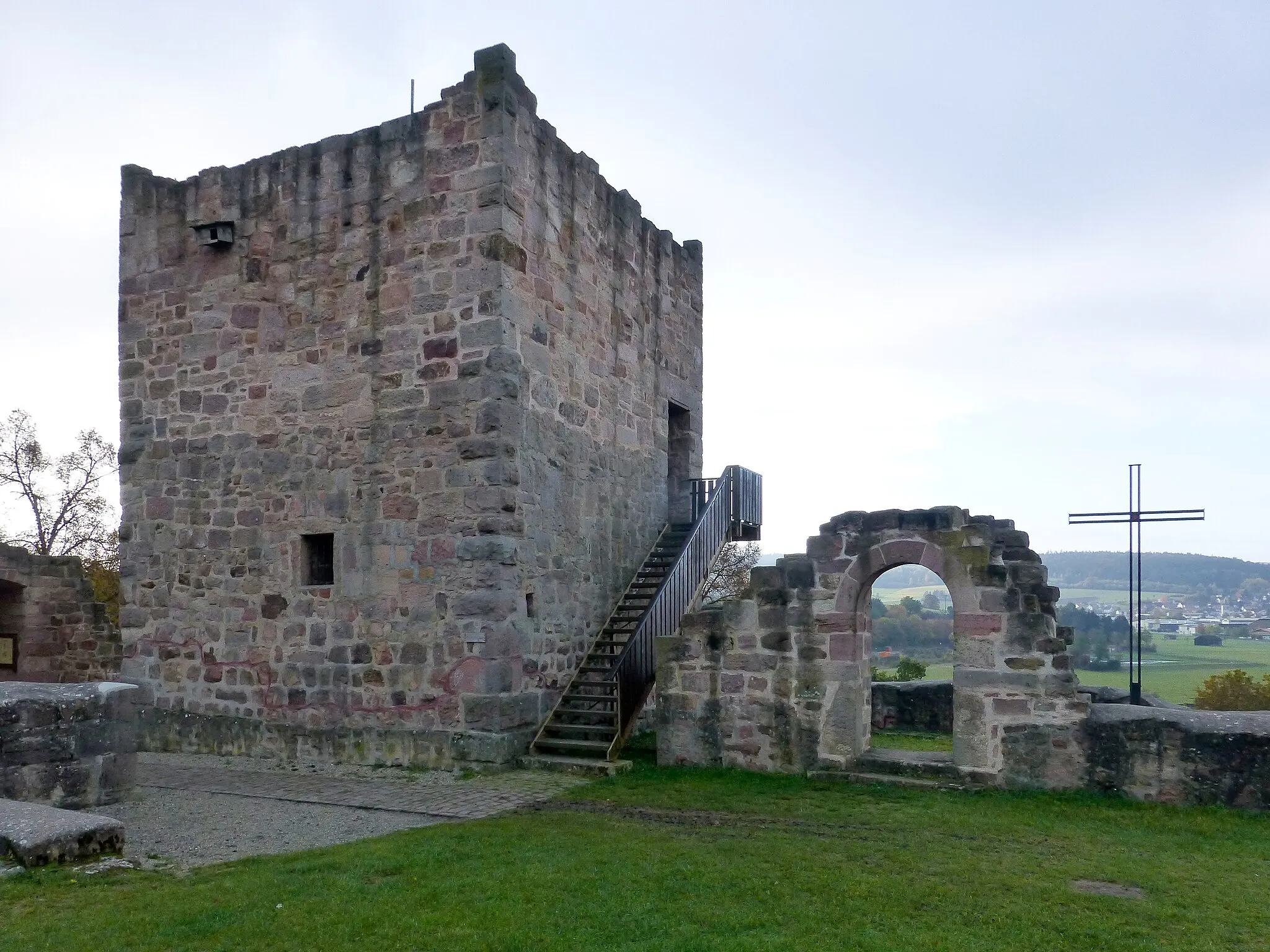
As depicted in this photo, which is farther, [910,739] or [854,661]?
[910,739]

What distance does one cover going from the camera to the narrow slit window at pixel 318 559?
34.6 ft

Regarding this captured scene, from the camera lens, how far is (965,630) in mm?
8555

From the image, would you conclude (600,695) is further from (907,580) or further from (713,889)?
(907,580)

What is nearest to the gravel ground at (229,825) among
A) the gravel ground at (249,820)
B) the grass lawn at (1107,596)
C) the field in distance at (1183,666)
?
the gravel ground at (249,820)

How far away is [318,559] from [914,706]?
23.4 feet

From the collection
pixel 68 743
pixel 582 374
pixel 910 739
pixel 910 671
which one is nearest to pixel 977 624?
pixel 910 739

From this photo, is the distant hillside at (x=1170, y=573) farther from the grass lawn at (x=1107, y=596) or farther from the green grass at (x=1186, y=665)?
the green grass at (x=1186, y=665)

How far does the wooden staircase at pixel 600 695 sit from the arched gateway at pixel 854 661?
0.64 m

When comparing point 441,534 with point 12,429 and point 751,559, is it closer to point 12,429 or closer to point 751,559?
point 751,559

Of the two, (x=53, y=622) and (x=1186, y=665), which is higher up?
(x=53, y=622)

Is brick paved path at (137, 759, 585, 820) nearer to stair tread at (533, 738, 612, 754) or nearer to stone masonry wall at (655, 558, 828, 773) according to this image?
stair tread at (533, 738, 612, 754)

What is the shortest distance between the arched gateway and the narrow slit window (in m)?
3.64

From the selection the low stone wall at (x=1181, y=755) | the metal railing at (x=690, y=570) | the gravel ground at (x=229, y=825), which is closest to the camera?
the gravel ground at (x=229, y=825)

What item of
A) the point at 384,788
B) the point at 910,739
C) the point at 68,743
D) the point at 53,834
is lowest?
the point at 910,739
